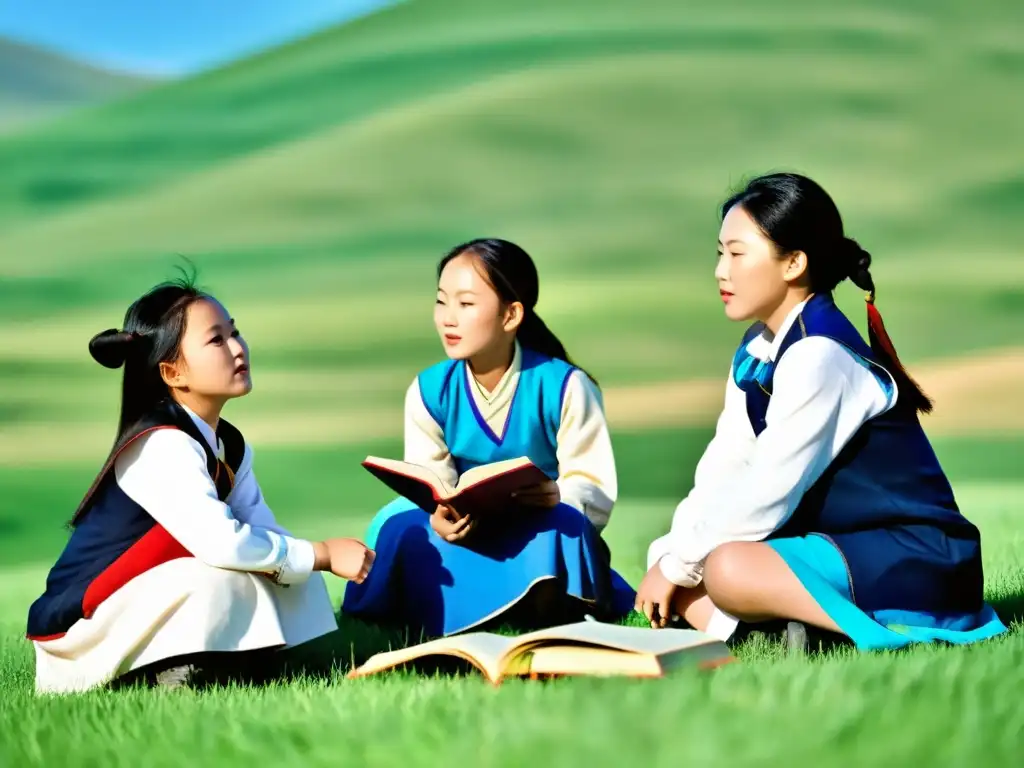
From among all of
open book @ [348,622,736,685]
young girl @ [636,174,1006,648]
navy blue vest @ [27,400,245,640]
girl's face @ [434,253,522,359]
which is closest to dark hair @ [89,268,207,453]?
navy blue vest @ [27,400,245,640]

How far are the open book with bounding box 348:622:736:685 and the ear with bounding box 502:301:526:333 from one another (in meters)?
1.69

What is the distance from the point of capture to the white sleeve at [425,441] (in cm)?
483

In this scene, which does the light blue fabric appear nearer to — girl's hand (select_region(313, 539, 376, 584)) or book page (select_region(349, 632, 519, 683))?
book page (select_region(349, 632, 519, 683))

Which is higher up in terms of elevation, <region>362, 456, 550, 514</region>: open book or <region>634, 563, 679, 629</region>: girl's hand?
<region>362, 456, 550, 514</region>: open book

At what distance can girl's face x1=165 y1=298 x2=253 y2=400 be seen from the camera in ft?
12.8

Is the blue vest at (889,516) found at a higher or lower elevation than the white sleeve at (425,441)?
lower

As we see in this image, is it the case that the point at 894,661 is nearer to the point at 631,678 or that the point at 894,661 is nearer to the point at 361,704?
the point at 631,678

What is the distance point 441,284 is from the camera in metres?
4.71

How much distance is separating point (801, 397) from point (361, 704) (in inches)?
55.7

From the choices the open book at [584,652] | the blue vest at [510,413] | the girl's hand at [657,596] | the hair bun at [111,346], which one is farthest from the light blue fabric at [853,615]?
the hair bun at [111,346]

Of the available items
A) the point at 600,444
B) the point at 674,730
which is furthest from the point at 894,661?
the point at 600,444

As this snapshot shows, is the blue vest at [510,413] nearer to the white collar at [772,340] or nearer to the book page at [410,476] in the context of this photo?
the book page at [410,476]

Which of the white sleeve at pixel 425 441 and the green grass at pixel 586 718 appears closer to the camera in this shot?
the green grass at pixel 586 718

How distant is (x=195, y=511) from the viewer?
367cm
